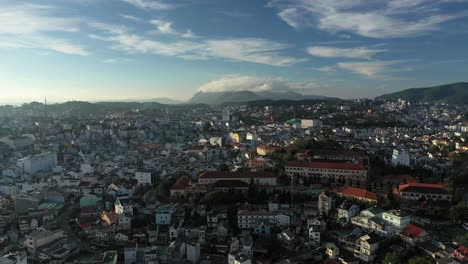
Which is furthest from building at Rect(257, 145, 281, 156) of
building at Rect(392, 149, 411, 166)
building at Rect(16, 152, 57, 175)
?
building at Rect(16, 152, 57, 175)

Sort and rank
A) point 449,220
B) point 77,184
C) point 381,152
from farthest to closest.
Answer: point 381,152, point 77,184, point 449,220

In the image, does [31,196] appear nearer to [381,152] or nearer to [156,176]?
[156,176]

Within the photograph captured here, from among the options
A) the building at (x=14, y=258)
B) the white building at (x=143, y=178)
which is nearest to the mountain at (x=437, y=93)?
the white building at (x=143, y=178)

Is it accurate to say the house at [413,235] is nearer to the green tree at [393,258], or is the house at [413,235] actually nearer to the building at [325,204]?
the green tree at [393,258]

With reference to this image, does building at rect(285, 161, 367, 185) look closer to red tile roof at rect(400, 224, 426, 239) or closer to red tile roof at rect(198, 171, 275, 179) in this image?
red tile roof at rect(198, 171, 275, 179)

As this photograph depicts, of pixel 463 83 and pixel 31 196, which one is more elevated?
pixel 463 83

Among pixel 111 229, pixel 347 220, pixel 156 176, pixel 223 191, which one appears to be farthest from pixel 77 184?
pixel 347 220
